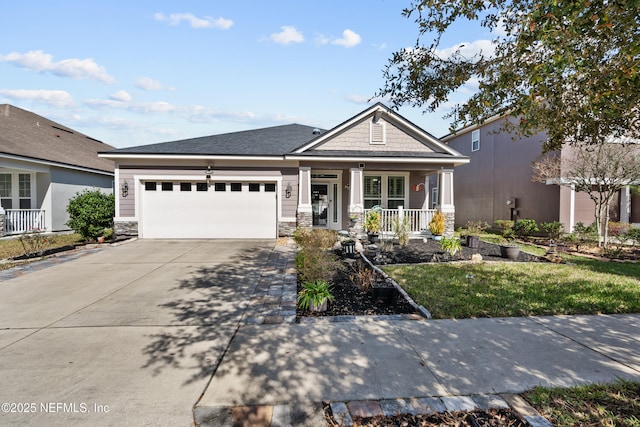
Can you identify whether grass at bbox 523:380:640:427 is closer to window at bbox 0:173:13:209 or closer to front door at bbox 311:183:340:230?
front door at bbox 311:183:340:230

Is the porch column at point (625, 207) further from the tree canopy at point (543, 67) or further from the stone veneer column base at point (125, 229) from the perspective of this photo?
the stone veneer column base at point (125, 229)

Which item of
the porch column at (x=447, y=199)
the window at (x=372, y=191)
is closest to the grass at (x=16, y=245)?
the window at (x=372, y=191)

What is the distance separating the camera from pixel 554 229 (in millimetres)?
12625

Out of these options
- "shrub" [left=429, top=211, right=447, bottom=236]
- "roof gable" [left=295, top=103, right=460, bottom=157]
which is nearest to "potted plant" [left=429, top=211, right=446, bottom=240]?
"shrub" [left=429, top=211, right=447, bottom=236]

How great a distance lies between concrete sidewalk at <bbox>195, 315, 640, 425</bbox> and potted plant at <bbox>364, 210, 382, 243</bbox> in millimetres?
7342

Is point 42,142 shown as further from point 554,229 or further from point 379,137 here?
point 554,229

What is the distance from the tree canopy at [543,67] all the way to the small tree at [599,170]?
695cm

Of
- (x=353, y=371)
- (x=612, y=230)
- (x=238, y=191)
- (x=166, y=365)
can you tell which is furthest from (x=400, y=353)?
(x=612, y=230)

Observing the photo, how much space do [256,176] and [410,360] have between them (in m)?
10.2

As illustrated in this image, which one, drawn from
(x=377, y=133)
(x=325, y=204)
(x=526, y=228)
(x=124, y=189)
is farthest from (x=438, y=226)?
(x=124, y=189)

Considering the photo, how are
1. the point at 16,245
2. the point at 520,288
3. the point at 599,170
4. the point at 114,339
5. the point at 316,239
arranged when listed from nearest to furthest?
1. the point at 114,339
2. the point at 520,288
3. the point at 316,239
4. the point at 16,245
5. the point at 599,170

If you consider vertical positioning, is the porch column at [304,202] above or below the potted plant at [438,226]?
above

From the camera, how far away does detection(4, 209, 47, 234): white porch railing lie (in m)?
12.7

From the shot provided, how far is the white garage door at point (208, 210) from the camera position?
40.9 feet
